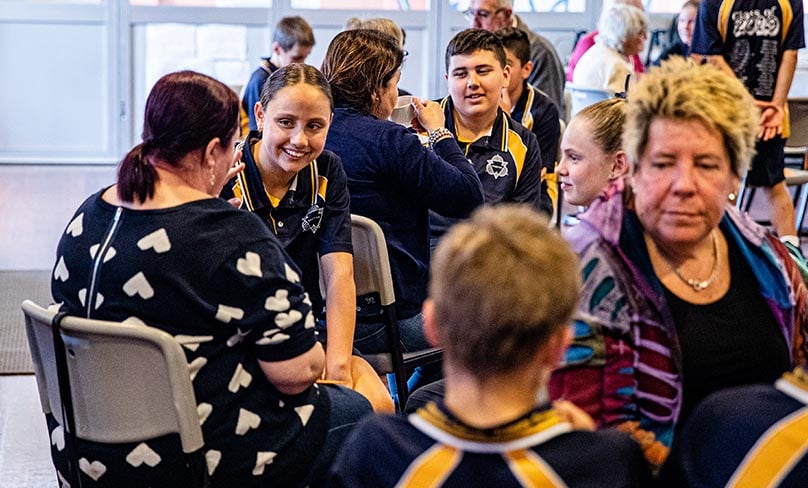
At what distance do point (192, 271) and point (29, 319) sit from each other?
374mm

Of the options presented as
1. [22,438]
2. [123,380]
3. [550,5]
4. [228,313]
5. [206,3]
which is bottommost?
[22,438]

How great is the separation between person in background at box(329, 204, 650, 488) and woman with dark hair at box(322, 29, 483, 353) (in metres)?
1.75

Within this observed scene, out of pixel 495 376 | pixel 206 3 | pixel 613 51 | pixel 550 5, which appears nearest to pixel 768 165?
pixel 613 51

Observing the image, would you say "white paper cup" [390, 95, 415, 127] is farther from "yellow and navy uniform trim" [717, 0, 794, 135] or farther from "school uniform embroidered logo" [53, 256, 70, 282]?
"yellow and navy uniform trim" [717, 0, 794, 135]

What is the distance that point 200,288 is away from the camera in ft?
6.89

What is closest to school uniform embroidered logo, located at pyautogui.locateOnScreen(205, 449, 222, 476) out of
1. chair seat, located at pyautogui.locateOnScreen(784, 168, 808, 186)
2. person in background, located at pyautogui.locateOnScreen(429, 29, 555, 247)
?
person in background, located at pyautogui.locateOnScreen(429, 29, 555, 247)

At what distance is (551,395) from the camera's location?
181 cm

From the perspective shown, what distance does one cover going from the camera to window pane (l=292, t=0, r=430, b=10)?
1005 cm

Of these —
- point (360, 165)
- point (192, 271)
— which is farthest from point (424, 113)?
point (192, 271)

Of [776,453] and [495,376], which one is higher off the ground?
[495,376]

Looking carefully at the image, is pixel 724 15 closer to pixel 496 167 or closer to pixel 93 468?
pixel 496 167

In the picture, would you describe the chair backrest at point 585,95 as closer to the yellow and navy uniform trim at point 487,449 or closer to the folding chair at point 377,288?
the folding chair at point 377,288

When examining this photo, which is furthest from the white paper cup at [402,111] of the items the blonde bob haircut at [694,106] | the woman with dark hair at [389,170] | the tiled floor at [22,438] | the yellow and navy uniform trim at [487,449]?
the yellow and navy uniform trim at [487,449]

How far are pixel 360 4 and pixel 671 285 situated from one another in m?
8.66
